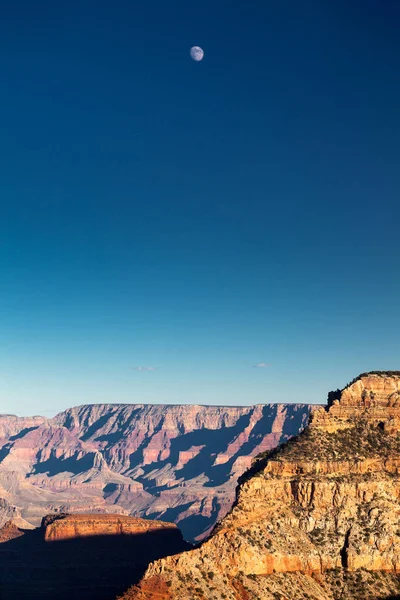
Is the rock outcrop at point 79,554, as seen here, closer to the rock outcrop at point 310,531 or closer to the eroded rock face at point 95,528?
the eroded rock face at point 95,528

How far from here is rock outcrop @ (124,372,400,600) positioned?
83.3 m

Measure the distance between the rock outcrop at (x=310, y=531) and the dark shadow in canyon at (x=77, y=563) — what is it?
201 feet

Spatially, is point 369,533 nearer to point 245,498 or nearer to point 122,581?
point 245,498

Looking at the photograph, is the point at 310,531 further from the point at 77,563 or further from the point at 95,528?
the point at 95,528

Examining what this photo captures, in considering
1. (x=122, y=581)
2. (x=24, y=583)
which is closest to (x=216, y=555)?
(x=122, y=581)

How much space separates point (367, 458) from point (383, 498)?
669 centimetres

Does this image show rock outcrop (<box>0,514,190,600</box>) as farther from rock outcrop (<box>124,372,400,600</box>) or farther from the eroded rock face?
rock outcrop (<box>124,372,400,600</box>)

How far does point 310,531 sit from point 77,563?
92555 millimetres

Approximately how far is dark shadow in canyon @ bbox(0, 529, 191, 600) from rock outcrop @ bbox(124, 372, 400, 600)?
6135 centimetres

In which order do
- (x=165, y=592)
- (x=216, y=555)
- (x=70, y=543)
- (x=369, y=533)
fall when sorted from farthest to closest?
(x=70, y=543) < (x=369, y=533) < (x=216, y=555) < (x=165, y=592)

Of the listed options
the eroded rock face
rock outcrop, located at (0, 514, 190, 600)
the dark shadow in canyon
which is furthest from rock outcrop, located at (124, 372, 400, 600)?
the eroded rock face

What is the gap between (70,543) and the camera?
17662 centimetres

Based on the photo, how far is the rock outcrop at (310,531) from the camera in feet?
273

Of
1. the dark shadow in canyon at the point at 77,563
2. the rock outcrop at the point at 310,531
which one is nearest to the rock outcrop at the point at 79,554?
the dark shadow in canyon at the point at 77,563
